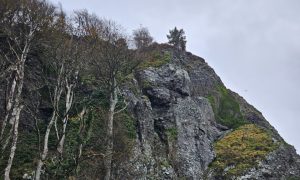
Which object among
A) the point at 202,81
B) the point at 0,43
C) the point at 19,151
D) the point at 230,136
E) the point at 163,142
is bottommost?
the point at 19,151

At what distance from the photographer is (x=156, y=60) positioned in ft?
168

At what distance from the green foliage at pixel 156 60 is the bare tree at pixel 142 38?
555 centimetres

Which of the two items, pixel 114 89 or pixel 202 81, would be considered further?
pixel 202 81

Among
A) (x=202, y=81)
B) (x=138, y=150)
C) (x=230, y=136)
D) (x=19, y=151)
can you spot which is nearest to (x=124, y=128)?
(x=138, y=150)

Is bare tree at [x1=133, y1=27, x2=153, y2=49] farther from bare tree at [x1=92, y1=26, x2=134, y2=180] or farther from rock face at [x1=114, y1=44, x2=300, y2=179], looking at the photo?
bare tree at [x1=92, y1=26, x2=134, y2=180]

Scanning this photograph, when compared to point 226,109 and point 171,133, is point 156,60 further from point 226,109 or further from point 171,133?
point 226,109

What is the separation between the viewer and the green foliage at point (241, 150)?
1655 inches

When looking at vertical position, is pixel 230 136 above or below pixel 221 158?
above

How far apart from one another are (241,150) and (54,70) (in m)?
24.1

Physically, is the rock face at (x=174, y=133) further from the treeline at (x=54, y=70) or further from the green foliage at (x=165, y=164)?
the treeline at (x=54, y=70)

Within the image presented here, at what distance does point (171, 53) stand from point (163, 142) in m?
17.4

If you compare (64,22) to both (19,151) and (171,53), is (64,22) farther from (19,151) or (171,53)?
(171,53)

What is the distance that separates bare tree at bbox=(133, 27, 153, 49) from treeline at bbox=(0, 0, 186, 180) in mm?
19940

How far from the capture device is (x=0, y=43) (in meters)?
35.5
